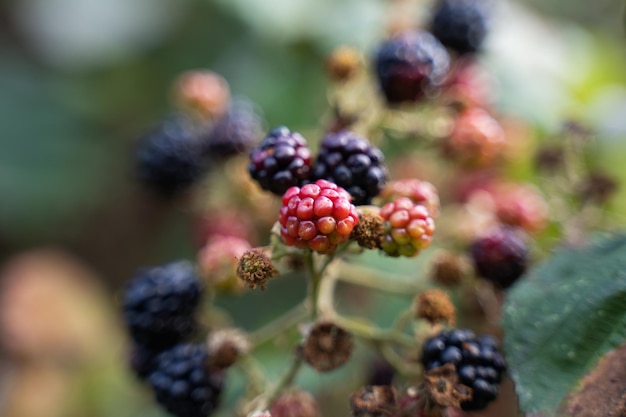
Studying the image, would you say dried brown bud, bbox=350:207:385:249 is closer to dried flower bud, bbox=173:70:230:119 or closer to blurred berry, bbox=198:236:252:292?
blurred berry, bbox=198:236:252:292

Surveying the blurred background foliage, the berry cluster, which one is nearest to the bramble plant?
the berry cluster

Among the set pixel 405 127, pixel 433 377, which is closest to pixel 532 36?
pixel 405 127

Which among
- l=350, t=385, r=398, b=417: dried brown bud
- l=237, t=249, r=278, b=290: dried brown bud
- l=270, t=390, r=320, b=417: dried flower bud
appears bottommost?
l=270, t=390, r=320, b=417: dried flower bud

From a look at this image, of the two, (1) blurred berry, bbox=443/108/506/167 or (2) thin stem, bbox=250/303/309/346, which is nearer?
(2) thin stem, bbox=250/303/309/346

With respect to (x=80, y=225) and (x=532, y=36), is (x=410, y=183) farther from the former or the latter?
(x=80, y=225)

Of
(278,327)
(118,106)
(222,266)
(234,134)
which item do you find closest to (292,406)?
(278,327)

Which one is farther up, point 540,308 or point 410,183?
point 410,183

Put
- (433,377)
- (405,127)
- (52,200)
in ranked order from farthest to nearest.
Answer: (52,200)
(405,127)
(433,377)

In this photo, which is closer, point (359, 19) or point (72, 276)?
point (359, 19)
